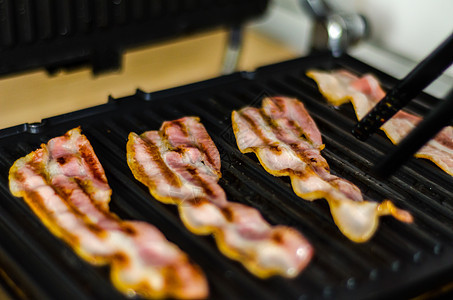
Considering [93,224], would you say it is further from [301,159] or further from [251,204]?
[301,159]

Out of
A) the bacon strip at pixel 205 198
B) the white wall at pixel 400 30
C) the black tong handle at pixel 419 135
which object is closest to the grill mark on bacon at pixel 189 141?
the bacon strip at pixel 205 198

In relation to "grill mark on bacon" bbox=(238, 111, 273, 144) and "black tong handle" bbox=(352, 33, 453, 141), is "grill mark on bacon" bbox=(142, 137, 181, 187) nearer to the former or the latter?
"grill mark on bacon" bbox=(238, 111, 273, 144)

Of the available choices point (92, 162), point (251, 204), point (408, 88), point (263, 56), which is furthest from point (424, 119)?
point (263, 56)

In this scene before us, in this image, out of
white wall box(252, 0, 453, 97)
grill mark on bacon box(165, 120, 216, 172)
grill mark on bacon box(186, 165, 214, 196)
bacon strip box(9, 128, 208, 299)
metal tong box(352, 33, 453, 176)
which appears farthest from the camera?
white wall box(252, 0, 453, 97)

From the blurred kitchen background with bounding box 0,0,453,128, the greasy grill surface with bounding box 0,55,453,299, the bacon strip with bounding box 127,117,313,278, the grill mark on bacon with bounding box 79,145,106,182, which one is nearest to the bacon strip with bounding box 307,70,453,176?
the greasy grill surface with bounding box 0,55,453,299

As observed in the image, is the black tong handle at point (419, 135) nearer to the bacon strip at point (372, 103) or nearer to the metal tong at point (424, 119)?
the metal tong at point (424, 119)

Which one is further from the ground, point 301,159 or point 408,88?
point 408,88
